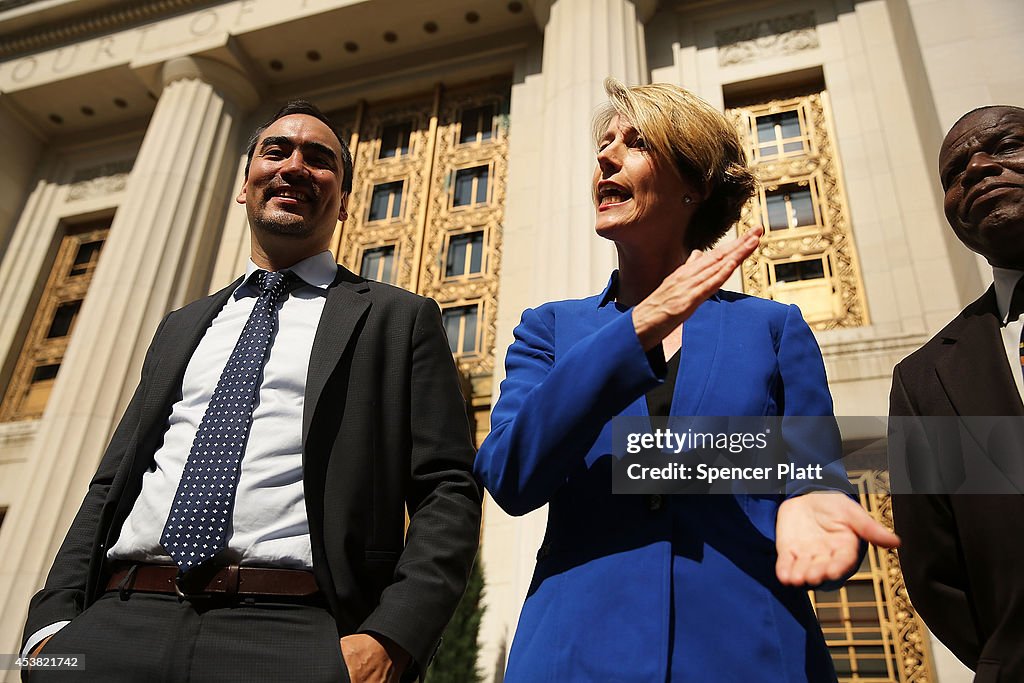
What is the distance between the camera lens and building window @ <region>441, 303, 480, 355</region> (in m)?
9.54

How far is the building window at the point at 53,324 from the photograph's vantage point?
37.3ft

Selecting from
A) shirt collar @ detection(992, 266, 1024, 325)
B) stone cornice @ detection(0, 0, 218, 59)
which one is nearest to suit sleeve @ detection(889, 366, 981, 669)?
shirt collar @ detection(992, 266, 1024, 325)

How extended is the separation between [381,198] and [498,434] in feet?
33.2

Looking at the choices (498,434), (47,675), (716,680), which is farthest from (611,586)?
(47,675)

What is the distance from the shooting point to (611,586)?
1.31 meters

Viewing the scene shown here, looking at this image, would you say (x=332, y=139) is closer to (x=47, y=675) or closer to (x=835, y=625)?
(x=47, y=675)

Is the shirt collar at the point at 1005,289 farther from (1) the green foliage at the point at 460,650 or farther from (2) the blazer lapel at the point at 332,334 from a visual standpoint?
(1) the green foliage at the point at 460,650

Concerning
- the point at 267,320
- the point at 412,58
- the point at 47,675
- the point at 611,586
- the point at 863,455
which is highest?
the point at 412,58

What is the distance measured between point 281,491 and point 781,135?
29.3 feet

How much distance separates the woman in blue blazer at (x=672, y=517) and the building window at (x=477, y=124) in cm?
983

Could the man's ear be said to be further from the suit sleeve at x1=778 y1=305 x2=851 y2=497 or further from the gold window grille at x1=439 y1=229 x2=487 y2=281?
the gold window grille at x1=439 y1=229 x2=487 y2=281

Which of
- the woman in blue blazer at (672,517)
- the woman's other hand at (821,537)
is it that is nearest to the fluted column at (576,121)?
the woman in blue blazer at (672,517)

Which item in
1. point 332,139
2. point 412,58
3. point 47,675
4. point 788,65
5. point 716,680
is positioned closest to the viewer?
point 716,680

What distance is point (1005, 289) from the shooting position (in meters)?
2.18
